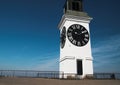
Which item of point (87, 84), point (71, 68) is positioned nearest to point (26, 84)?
point (87, 84)

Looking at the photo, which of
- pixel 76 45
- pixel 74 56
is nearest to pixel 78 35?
pixel 76 45

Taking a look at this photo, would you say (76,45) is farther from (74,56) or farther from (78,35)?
(74,56)

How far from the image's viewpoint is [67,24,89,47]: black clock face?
98.6ft

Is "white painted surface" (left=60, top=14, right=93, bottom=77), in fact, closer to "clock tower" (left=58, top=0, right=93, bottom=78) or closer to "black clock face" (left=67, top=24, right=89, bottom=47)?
"clock tower" (left=58, top=0, right=93, bottom=78)

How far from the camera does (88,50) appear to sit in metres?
30.2

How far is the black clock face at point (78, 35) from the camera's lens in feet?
98.6

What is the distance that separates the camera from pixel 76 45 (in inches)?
1176

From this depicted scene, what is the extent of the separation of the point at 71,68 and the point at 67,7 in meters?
12.6

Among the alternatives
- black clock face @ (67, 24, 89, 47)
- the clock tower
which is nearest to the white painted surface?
the clock tower

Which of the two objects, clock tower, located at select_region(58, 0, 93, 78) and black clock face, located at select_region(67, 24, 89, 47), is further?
black clock face, located at select_region(67, 24, 89, 47)

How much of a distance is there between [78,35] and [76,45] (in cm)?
193

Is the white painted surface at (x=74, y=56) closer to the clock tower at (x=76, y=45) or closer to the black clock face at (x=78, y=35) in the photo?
the clock tower at (x=76, y=45)

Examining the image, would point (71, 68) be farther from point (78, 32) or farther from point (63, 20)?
point (63, 20)

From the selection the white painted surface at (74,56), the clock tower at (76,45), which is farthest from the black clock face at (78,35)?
the white painted surface at (74,56)
